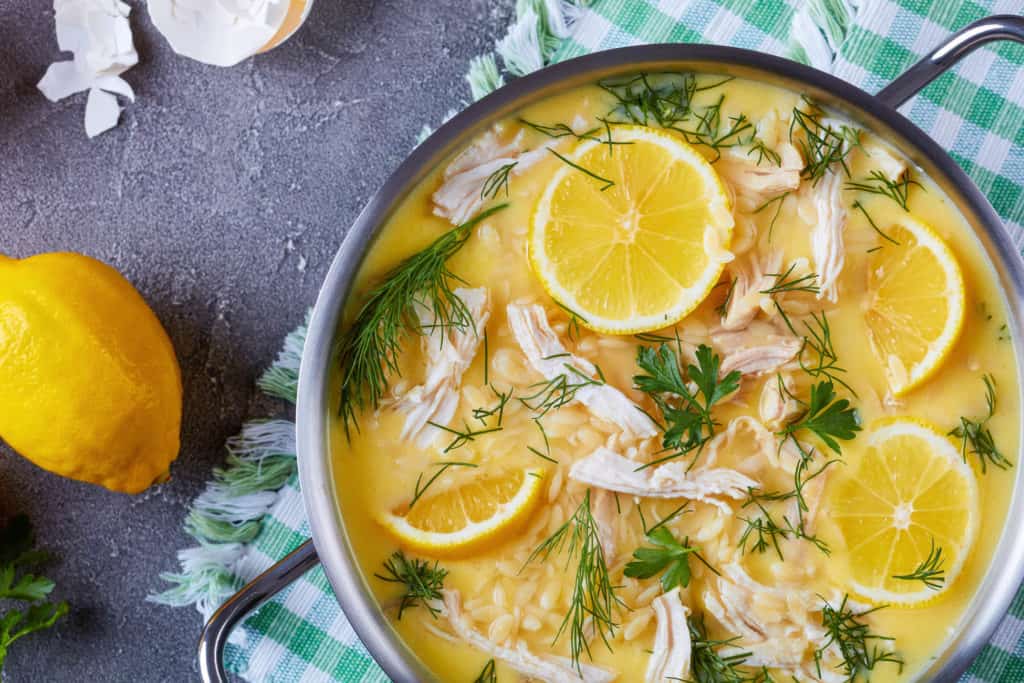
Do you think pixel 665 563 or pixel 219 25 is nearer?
pixel 665 563

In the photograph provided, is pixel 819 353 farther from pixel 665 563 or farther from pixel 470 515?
pixel 470 515

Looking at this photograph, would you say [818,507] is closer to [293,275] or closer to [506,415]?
[506,415]

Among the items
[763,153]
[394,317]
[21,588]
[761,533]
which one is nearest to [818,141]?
[763,153]

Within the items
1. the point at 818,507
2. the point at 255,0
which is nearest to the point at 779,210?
the point at 818,507

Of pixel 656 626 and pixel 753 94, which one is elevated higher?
pixel 753 94

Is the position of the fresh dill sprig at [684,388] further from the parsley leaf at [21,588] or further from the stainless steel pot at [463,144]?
the parsley leaf at [21,588]

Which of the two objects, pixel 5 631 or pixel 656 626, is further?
pixel 5 631

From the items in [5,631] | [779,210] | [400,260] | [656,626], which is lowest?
A: [5,631]
